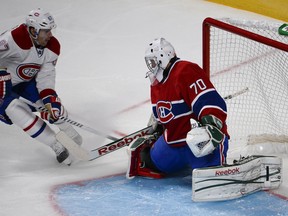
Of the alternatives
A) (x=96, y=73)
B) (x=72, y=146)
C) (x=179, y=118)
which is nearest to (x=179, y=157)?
(x=179, y=118)

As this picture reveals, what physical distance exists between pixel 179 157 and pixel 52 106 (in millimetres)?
753

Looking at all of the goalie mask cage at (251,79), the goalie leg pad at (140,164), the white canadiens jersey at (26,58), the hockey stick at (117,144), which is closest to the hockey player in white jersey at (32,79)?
the white canadiens jersey at (26,58)

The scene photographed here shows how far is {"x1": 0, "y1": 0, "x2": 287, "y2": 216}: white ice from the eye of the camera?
3373mm

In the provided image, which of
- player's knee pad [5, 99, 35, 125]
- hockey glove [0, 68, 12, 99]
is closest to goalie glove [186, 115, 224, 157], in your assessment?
player's knee pad [5, 99, 35, 125]

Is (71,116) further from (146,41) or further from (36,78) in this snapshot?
(146,41)

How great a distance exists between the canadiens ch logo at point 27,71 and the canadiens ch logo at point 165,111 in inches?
32.6

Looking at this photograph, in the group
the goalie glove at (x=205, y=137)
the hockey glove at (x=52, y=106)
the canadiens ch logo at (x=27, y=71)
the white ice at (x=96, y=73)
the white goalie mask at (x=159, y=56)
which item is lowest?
the white ice at (x=96, y=73)

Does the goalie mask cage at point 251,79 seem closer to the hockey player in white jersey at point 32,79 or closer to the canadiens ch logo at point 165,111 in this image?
the canadiens ch logo at point 165,111

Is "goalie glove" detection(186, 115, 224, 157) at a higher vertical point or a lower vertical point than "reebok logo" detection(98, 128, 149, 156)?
higher

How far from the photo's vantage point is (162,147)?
327 centimetres

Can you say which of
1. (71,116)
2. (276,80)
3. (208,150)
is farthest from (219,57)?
(208,150)

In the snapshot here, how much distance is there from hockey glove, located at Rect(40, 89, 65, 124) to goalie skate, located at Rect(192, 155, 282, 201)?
94 cm

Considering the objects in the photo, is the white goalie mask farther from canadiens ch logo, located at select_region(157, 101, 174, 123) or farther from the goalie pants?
the goalie pants

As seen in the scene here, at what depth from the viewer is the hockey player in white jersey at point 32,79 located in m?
3.49
